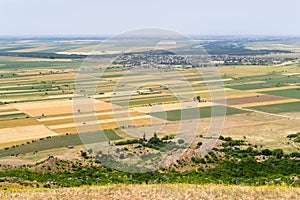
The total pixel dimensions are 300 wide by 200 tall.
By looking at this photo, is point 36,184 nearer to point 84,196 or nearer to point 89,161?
point 84,196

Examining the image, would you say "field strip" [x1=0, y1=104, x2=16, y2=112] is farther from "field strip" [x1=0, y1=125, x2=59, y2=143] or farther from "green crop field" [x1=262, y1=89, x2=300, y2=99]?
"green crop field" [x1=262, y1=89, x2=300, y2=99]

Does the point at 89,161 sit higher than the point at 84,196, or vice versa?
the point at 84,196

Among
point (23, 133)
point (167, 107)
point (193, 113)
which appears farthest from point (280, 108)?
point (23, 133)

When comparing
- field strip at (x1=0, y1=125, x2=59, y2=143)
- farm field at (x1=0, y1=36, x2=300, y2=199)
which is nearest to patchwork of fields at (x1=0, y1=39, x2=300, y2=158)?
field strip at (x1=0, y1=125, x2=59, y2=143)

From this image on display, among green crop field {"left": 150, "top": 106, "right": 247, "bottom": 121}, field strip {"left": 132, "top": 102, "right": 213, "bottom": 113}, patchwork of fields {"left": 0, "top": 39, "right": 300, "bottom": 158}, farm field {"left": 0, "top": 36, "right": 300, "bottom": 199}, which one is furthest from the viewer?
field strip {"left": 132, "top": 102, "right": 213, "bottom": 113}

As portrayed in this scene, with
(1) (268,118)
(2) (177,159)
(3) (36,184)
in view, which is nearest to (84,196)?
(3) (36,184)

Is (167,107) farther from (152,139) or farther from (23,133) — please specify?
(152,139)

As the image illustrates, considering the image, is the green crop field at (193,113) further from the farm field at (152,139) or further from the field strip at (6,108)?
the field strip at (6,108)
